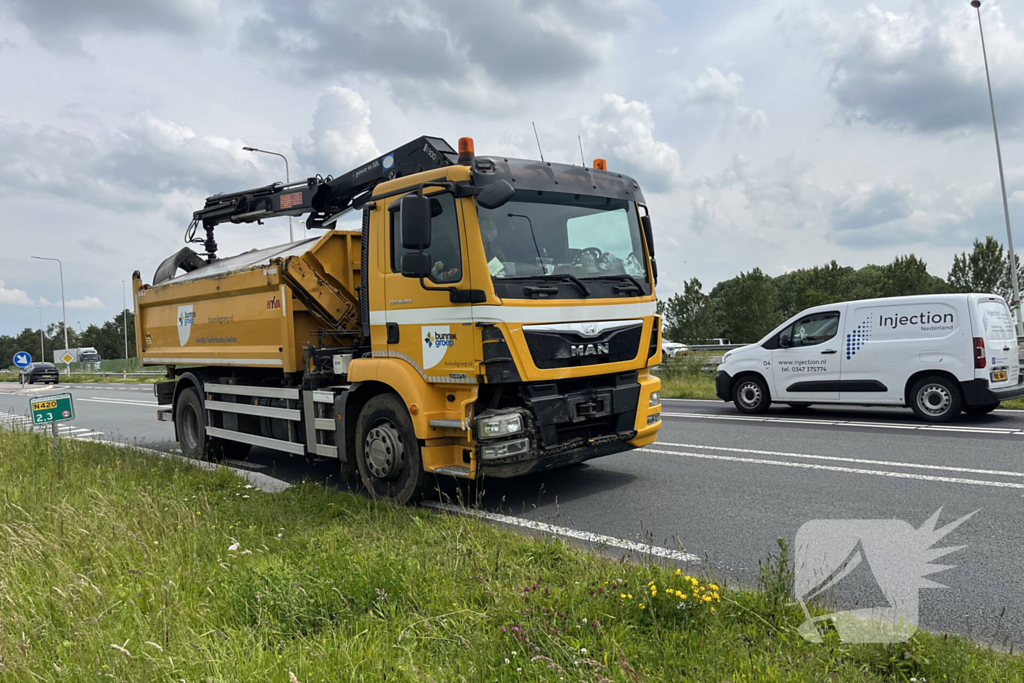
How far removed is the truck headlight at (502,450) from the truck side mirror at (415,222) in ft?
5.45

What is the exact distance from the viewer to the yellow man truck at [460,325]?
18.6 feet

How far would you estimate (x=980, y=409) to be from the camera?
10.4 metres

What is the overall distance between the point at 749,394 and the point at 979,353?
3443 millimetres

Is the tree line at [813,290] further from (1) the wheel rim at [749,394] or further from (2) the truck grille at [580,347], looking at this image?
(2) the truck grille at [580,347]

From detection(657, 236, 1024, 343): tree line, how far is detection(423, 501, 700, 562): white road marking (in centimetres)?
3805

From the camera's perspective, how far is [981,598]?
3.81m

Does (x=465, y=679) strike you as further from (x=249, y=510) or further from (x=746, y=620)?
(x=249, y=510)

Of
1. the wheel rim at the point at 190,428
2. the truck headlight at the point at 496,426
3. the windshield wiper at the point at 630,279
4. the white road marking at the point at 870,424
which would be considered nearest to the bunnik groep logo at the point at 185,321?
the wheel rim at the point at 190,428

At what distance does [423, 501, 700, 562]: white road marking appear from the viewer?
15.4ft

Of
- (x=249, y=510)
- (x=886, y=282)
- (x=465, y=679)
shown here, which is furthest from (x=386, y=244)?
(x=886, y=282)

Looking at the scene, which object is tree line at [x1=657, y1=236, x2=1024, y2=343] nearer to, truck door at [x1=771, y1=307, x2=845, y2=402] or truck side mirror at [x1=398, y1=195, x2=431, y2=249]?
truck door at [x1=771, y1=307, x2=845, y2=402]

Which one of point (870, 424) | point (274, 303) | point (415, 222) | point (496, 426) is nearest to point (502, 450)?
point (496, 426)

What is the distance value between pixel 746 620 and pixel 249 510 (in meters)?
4.00

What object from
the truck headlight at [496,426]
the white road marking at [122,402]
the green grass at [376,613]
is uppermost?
the truck headlight at [496,426]
